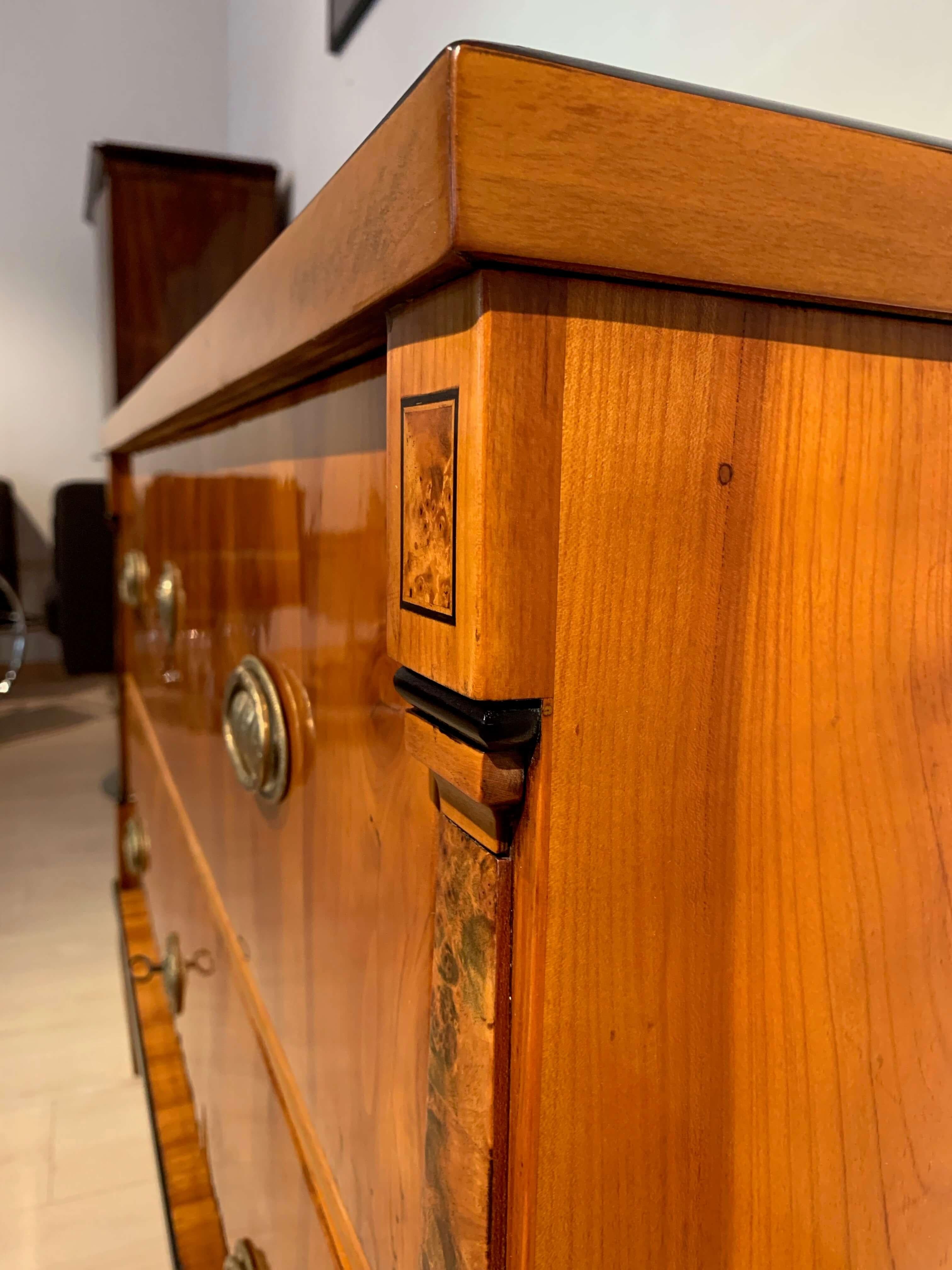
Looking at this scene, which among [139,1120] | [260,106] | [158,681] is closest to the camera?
[158,681]

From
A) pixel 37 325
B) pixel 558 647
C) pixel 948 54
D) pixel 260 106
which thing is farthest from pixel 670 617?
pixel 37 325

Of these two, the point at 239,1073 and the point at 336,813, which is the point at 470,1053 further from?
the point at 239,1073

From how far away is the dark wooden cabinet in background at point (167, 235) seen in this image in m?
2.02

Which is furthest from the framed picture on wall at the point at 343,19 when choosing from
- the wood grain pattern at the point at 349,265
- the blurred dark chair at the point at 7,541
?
the blurred dark chair at the point at 7,541

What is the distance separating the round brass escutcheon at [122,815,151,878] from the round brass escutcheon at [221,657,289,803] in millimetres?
749

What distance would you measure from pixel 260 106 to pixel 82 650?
162 centimetres

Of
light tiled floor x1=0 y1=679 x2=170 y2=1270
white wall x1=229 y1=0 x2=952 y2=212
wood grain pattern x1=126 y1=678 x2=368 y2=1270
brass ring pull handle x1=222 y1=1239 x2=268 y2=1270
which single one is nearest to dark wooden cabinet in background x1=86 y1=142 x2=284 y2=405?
white wall x1=229 y1=0 x2=952 y2=212

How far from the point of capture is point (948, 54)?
43 centimetres

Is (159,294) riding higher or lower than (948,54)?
higher

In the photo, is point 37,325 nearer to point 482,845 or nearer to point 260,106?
point 260,106

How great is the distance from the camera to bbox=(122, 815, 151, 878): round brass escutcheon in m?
1.23

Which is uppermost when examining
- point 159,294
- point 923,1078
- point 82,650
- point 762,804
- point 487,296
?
point 159,294

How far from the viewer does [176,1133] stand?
0.97 metres

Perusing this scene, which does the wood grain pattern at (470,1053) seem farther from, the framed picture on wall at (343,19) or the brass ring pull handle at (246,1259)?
the framed picture on wall at (343,19)
